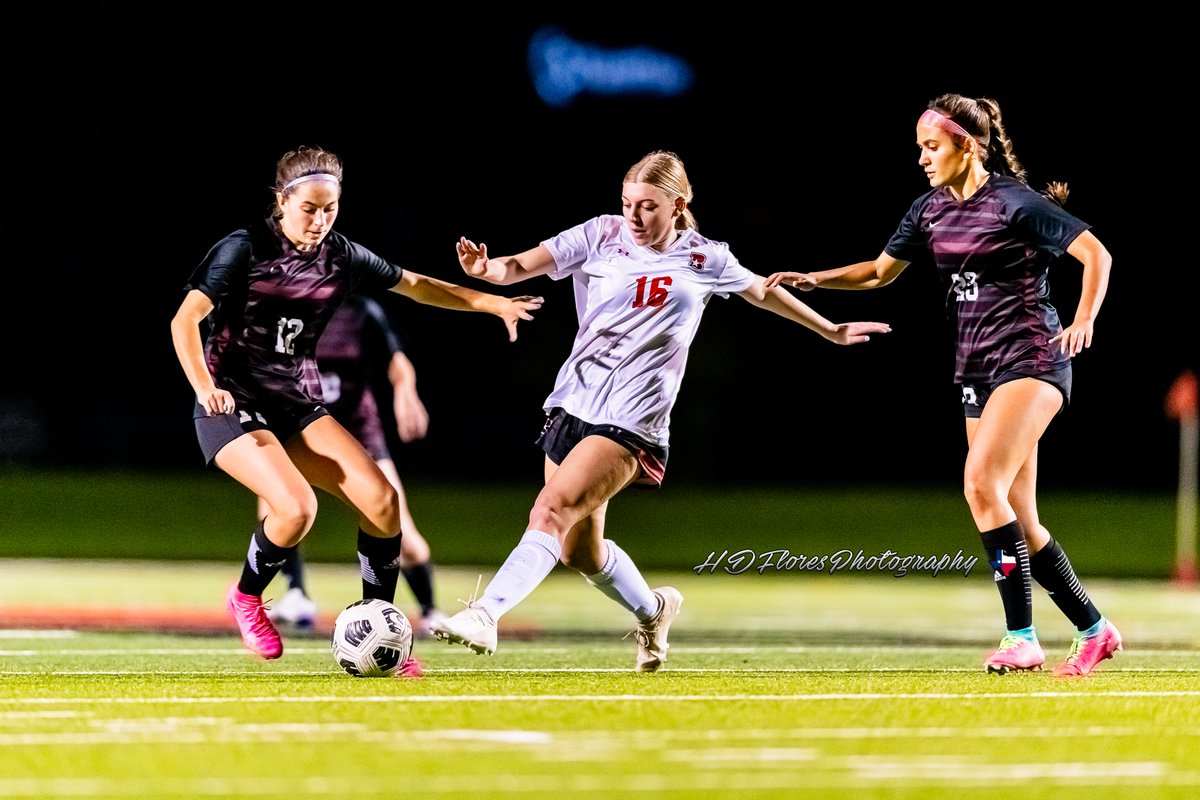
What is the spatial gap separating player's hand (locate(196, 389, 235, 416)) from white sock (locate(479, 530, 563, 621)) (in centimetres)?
130

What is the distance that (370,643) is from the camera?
24.1ft

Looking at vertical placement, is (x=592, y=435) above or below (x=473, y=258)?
below

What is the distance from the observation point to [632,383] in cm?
760

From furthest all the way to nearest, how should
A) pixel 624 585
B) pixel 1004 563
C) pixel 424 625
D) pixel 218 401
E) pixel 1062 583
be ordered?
1. pixel 424 625
2. pixel 624 585
3. pixel 1062 583
4. pixel 1004 563
5. pixel 218 401

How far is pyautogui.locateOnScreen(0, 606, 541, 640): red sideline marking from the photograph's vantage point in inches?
445

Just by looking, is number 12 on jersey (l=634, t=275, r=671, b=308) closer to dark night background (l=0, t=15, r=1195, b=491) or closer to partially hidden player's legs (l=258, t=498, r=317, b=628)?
partially hidden player's legs (l=258, t=498, r=317, b=628)

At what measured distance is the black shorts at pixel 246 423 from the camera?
26.0 ft

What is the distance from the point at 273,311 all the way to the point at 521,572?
70.2 inches

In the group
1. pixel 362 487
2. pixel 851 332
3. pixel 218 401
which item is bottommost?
pixel 362 487

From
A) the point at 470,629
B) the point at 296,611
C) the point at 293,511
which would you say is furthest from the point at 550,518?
the point at 296,611

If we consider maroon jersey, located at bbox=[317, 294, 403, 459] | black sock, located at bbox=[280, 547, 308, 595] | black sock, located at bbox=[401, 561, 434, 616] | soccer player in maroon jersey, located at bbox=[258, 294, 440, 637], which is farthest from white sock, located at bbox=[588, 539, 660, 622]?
black sock, located at bbox=[280, 547, 308, 595]

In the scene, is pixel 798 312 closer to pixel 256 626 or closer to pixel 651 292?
pixel 651 292

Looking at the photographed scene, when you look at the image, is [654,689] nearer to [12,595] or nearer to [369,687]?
[369,687]

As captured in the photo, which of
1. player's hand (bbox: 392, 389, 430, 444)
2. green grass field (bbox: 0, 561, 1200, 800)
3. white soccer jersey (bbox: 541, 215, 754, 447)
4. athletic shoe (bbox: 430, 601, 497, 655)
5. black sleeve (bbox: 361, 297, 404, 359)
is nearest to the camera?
green grass field (bbox: 0, 561, 1200, 800)
